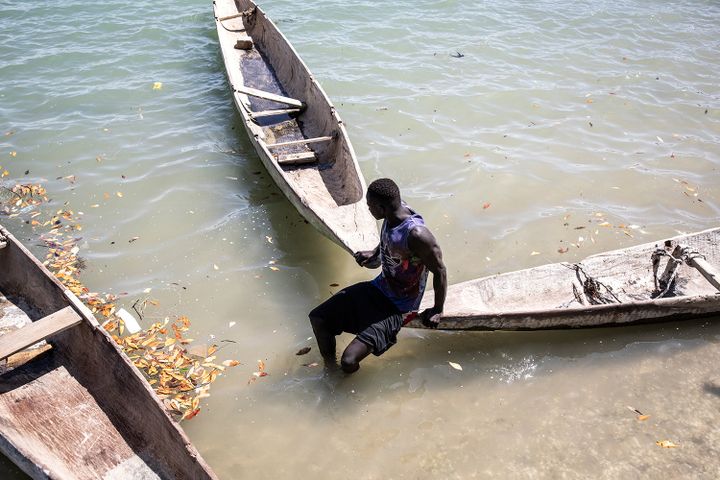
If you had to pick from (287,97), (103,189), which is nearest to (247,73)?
(287,97)

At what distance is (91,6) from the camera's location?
12094mm

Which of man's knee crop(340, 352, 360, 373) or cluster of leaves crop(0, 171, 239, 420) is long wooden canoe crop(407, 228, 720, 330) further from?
cluster of leaves crop(0, 171, 239, 420)

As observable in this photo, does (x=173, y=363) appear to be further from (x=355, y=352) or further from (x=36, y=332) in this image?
(x=355, y=352)

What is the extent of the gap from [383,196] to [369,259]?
3.09 feet

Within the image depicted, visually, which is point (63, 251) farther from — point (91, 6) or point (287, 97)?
point (91, 6)

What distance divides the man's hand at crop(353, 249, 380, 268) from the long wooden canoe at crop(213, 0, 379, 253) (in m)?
0.17

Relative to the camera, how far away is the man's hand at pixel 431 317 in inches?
166

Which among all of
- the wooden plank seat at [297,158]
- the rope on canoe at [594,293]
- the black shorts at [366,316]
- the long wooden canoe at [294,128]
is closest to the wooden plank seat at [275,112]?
the long wooden canoe at [294,128]

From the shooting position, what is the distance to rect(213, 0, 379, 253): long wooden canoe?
208 inches

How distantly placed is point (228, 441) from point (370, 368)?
131cm

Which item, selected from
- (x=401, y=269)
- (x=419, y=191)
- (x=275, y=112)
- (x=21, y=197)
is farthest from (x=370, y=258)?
(x=21, y=197)

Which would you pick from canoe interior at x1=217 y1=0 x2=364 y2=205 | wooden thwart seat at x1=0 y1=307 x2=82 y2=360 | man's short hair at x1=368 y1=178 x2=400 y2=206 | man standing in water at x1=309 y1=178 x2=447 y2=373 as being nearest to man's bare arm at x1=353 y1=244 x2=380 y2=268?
man standing in water at x1=309 y1=178 x2=447 y2=373

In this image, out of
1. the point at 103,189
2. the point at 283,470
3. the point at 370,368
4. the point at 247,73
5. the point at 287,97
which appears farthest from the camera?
the point at 247,73

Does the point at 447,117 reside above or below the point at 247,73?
Result: below
